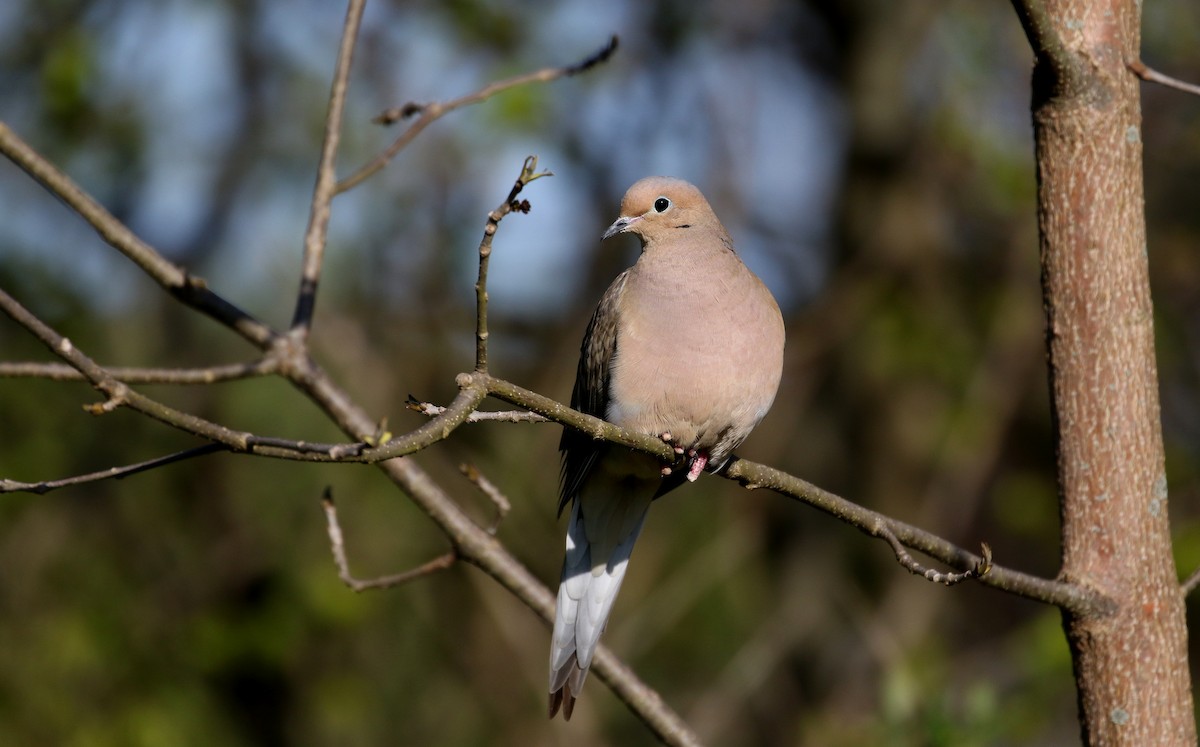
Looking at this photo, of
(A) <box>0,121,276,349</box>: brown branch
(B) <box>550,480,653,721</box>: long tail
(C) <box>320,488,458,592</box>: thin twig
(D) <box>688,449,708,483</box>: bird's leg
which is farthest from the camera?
(B) <box>550,480,653,721</box>: long tail

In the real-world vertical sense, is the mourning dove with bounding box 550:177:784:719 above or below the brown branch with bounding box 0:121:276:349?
below

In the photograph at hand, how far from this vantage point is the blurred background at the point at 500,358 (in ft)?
19.4

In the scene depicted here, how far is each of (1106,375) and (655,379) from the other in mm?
1207

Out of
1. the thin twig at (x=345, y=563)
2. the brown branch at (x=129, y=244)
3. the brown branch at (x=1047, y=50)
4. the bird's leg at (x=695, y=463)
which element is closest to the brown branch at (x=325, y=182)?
the brown branch at (x=129, y=244)

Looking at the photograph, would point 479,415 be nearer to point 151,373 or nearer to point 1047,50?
point 151,373

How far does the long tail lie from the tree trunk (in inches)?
53.8

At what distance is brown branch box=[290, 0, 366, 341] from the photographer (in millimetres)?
2881

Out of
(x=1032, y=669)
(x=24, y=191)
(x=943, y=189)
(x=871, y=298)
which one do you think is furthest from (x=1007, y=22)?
(x=24, y=191)

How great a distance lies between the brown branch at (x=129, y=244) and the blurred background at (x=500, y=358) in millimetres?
3265

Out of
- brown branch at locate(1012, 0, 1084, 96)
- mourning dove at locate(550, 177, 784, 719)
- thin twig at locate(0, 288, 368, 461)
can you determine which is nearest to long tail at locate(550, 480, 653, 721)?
mourning dove at locate(550, 177, 784, 719)

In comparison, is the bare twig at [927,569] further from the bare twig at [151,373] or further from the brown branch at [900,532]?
the bare twig at [151,373]

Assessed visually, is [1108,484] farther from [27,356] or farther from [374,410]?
[27,356]

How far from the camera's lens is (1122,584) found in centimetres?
260

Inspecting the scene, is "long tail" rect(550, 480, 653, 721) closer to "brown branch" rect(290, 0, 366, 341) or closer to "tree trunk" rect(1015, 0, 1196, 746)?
"brown branch" rect(290, 0, 366, 341)
